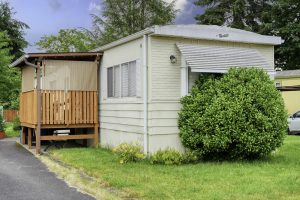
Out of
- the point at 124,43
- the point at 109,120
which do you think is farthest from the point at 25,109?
the point at 124,43

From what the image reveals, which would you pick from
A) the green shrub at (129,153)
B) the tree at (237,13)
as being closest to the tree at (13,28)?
the tree at (237,13)

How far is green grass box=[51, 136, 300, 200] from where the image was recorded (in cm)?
798

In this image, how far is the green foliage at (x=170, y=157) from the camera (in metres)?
11.3

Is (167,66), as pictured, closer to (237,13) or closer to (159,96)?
(159,96)

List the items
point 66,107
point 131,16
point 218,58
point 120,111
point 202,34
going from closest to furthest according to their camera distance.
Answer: point 218,58 < point 202,34 < point 120,111 < point 66,107 < point 131,16

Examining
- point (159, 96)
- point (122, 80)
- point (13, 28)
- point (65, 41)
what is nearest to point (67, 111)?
point (122, 80)

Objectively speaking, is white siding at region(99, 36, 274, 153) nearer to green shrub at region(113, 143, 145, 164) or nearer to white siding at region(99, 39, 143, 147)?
white siding at region(99, 39, 143, 147)

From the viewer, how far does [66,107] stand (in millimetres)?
15039

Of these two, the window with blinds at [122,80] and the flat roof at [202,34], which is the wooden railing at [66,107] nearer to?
the window with blinds at [122,80]

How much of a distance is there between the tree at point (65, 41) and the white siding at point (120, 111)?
95.5ft

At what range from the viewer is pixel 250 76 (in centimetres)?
1166

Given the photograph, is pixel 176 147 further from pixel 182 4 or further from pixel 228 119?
pixel 182 4

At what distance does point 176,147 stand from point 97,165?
7.36 feet

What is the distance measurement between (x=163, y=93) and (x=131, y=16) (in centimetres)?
3112
